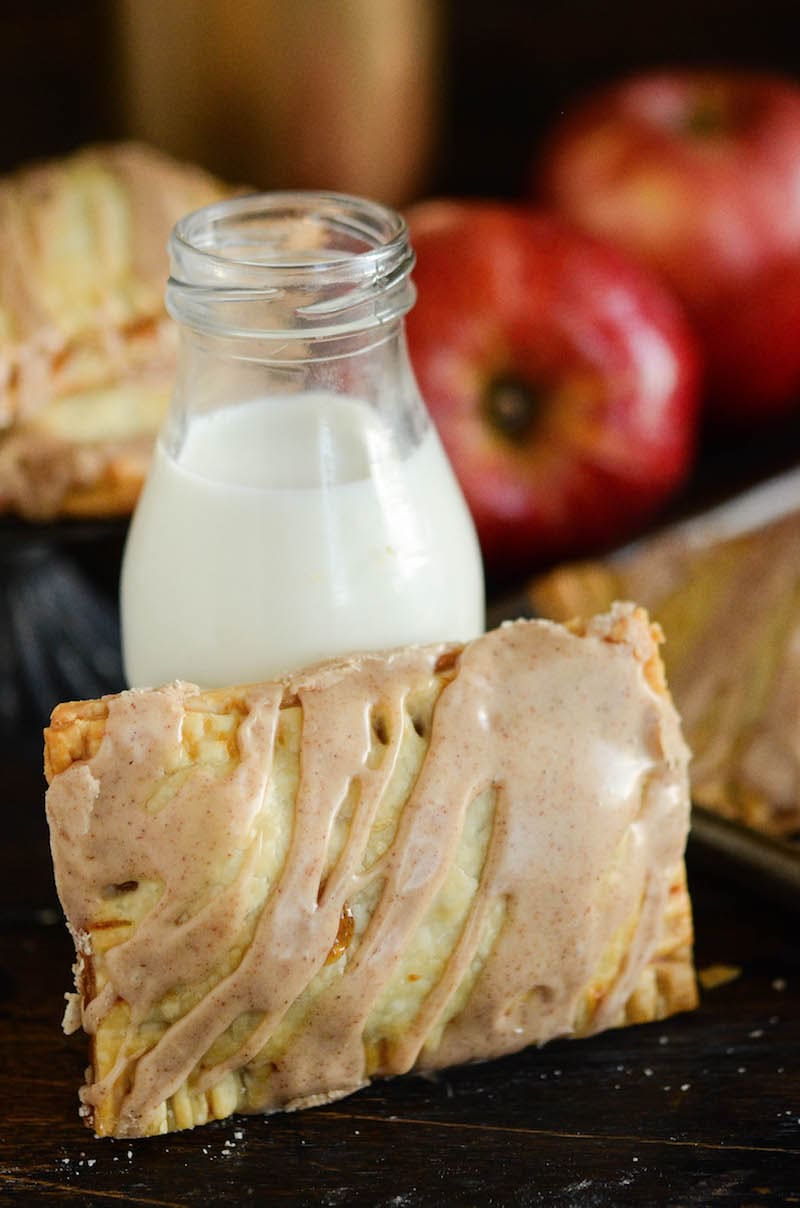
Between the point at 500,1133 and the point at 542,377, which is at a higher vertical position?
the point at 542,377

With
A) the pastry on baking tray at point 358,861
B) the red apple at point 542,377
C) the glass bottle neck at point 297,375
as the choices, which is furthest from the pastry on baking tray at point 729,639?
the glass bottle neck at point 297,375

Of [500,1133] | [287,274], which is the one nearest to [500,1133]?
[500,1133]

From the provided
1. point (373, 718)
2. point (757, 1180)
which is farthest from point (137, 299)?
point (757, 1180)

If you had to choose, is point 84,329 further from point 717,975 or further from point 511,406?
point 717,975

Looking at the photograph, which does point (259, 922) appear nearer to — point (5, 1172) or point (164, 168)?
point (5, 1172)

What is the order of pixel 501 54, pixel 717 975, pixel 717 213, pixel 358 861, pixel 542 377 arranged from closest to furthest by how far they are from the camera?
pixel 358 861
pixel 717 975
pixel 542 377
pixel 717 213
pixel 501 54

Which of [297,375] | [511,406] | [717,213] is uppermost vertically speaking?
[297,375]

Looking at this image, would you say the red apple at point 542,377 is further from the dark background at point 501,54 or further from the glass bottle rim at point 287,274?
the dark background at point 501,54
